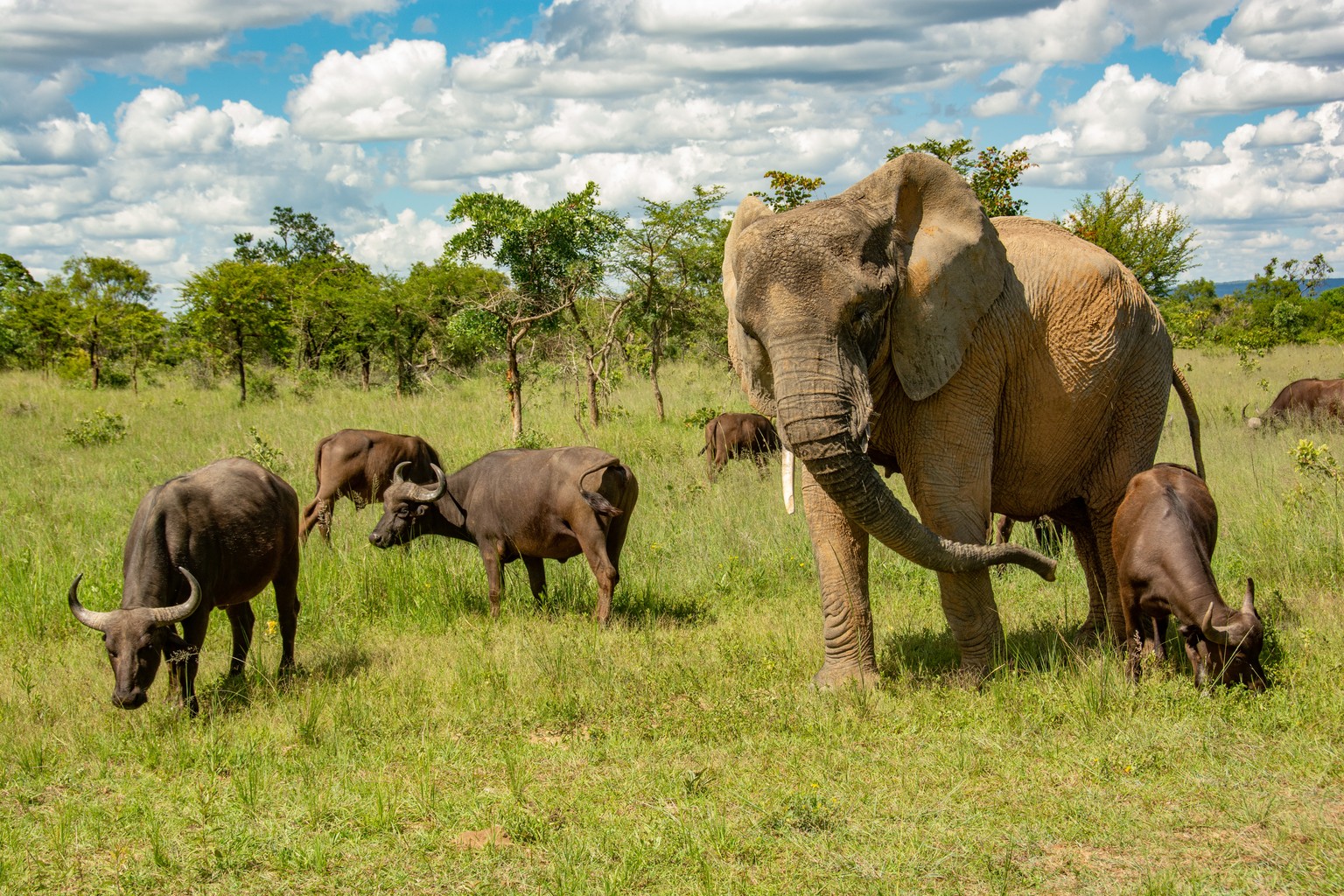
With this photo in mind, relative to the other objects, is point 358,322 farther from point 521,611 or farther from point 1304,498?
point 1304,498

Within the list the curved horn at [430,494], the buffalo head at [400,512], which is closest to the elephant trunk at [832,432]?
the curved horn at [430,494]

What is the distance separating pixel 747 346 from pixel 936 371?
1028mm

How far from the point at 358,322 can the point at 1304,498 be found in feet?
70.1

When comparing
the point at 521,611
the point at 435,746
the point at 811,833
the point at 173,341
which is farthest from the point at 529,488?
the point at 173,341

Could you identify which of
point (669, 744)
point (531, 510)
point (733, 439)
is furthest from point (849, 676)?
point (733, 439)

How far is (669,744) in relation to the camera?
6.16m

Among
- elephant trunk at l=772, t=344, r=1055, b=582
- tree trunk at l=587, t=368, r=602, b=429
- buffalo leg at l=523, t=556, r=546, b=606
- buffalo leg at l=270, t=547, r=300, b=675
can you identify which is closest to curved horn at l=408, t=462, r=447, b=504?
buffalo leg at l=523, t=556, r=546, b=606

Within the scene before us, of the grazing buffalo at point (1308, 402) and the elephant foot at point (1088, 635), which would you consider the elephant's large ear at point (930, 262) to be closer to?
the elephant foot at point (1088, 635)

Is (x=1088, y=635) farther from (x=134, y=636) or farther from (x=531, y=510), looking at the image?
(x=134, y=636)

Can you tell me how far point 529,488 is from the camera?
920cm

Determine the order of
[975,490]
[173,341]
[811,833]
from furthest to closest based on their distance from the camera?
[173,341] < [975,490] < [811,833]

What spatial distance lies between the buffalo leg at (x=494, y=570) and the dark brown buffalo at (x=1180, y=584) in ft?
16.2

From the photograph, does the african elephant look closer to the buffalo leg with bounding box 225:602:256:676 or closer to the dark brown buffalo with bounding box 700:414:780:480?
the buffalo leg with bounding box 225:602:256:676

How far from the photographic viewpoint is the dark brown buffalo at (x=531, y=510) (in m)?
8.84
